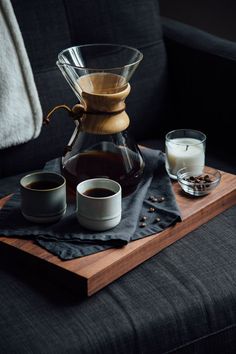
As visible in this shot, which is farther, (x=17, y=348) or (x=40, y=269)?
(x=40, y=269)

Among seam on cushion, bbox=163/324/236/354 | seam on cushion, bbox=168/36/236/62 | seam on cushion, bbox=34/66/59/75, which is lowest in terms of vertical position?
seam on cushion, bbox=163/324/236/354

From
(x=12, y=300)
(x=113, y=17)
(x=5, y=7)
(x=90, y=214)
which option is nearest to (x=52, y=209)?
(x=90, y=214)

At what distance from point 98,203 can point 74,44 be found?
58 centimetres

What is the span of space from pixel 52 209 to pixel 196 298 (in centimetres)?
29

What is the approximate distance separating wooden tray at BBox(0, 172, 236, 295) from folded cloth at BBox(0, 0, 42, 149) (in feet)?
0.69

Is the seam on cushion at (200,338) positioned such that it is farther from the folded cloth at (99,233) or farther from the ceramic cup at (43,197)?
the ceramic cup at (43,197)

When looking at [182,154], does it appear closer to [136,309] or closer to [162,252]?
[162,252]

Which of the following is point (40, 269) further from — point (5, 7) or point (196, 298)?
point (5, 7)

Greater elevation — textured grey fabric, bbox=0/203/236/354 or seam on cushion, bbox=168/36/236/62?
seam on cushion, bbox=168/36/236/62

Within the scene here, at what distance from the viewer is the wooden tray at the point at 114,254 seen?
46.4 inches

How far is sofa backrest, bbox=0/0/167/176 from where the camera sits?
161cm

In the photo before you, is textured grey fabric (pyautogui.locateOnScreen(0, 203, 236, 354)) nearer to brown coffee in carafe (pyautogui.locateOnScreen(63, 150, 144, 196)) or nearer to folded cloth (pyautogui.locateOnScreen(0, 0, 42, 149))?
brown coffee in carafe (pyautogui.locateOnScreen(63, 150, 144, 196))

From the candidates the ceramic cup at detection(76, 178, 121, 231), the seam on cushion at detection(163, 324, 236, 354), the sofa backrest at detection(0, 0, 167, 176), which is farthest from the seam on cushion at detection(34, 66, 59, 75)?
the seam on cushion at detection(163, 324, 236, 354)

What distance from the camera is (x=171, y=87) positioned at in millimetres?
1869
